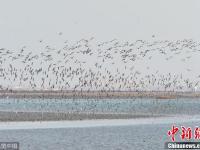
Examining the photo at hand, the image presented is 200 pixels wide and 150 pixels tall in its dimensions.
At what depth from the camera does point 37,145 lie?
8575 cm

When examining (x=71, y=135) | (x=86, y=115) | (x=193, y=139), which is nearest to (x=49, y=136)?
(x=71, y=135)

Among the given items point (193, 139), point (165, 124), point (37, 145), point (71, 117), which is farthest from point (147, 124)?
point (37, 145)

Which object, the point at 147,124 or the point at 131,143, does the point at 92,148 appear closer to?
the point at 131,143

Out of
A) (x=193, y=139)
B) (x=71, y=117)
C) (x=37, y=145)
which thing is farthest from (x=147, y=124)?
(x=37, y=145)

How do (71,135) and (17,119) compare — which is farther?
(17,119)

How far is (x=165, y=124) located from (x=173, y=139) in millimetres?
22396

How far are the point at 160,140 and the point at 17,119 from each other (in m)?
31.8

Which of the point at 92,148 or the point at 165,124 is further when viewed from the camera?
the point at 165,124

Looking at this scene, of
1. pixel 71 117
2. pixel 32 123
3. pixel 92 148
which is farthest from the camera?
pixel 71 117

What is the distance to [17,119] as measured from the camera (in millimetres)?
118188

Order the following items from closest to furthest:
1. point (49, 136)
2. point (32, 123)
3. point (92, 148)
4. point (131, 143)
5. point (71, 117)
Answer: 1. point (92, 148)
2. point (131, 143)
3. point (49, 136)
4. point (32, 123)
5. point (71, 117)

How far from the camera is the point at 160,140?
3659 inches

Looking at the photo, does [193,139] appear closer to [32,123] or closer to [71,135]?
[71,135]

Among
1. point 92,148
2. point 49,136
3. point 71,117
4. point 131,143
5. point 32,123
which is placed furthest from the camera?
point 71,117
